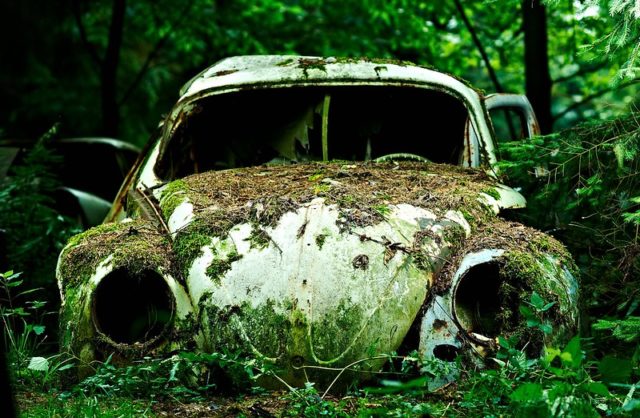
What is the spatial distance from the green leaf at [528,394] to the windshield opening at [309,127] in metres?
2.44

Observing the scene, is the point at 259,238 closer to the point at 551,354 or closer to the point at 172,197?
the point at 172,197

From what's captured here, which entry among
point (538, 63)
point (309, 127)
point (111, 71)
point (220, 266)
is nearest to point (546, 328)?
point (220, 266)

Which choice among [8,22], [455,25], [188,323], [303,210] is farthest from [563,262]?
[455,25]

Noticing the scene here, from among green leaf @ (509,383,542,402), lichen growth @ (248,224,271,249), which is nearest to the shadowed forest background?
green leaf @ (509,383,542,402)

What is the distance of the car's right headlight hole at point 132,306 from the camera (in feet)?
11.4

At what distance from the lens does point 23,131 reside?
48.7ft

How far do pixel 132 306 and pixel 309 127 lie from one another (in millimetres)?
1832

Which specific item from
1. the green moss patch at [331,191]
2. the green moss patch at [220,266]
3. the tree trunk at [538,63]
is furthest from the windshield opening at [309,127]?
the tree trunk at [538,63]

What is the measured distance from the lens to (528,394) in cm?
268

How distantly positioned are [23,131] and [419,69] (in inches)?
454

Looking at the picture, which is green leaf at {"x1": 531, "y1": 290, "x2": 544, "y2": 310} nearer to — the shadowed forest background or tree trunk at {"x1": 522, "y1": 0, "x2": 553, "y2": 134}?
the shadowed forest background

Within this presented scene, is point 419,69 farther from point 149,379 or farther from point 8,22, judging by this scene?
point 8,22

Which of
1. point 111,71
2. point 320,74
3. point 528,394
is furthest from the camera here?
point 111,71

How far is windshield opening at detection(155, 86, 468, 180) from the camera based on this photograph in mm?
4957
